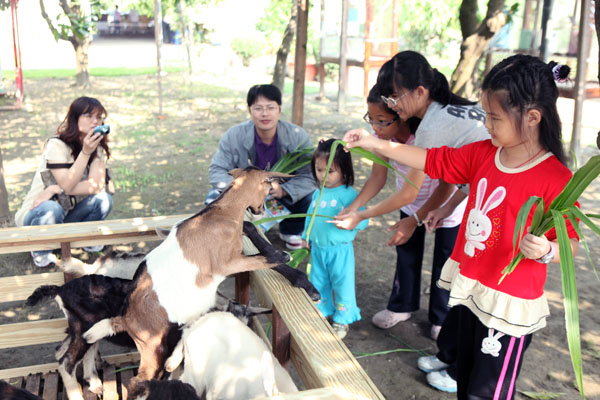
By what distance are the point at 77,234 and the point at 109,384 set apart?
792 mm

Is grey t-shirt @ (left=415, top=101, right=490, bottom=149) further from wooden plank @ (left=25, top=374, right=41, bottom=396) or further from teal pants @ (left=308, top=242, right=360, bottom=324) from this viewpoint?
wooden plank @ (left=25, top=374, right=41, bottom=396)

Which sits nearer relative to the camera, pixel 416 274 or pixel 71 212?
pixel 416 274

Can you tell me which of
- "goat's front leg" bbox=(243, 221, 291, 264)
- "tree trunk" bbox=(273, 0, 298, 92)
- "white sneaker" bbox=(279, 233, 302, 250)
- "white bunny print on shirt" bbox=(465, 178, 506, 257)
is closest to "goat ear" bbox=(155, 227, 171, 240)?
"goat's front leg" bbox=(243, 221, 291, 264)

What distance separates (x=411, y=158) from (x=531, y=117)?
23.4 inches

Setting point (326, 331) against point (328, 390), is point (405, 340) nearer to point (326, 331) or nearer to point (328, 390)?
point (326, 331)

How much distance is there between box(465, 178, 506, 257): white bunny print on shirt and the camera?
7.37 ft

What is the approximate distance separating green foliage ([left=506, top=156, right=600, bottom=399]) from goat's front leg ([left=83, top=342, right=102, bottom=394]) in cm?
203

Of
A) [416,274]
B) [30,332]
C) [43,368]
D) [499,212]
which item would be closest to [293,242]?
[416,274]

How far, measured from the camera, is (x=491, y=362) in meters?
2.35

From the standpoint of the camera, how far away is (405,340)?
384 centimetres

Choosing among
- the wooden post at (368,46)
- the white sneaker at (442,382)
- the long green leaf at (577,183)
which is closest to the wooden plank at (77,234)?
the white sneaker at (442,382)

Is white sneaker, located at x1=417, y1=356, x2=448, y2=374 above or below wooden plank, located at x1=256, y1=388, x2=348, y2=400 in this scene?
below

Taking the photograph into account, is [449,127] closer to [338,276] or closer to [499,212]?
[499,212]

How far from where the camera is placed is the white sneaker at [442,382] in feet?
10.6
